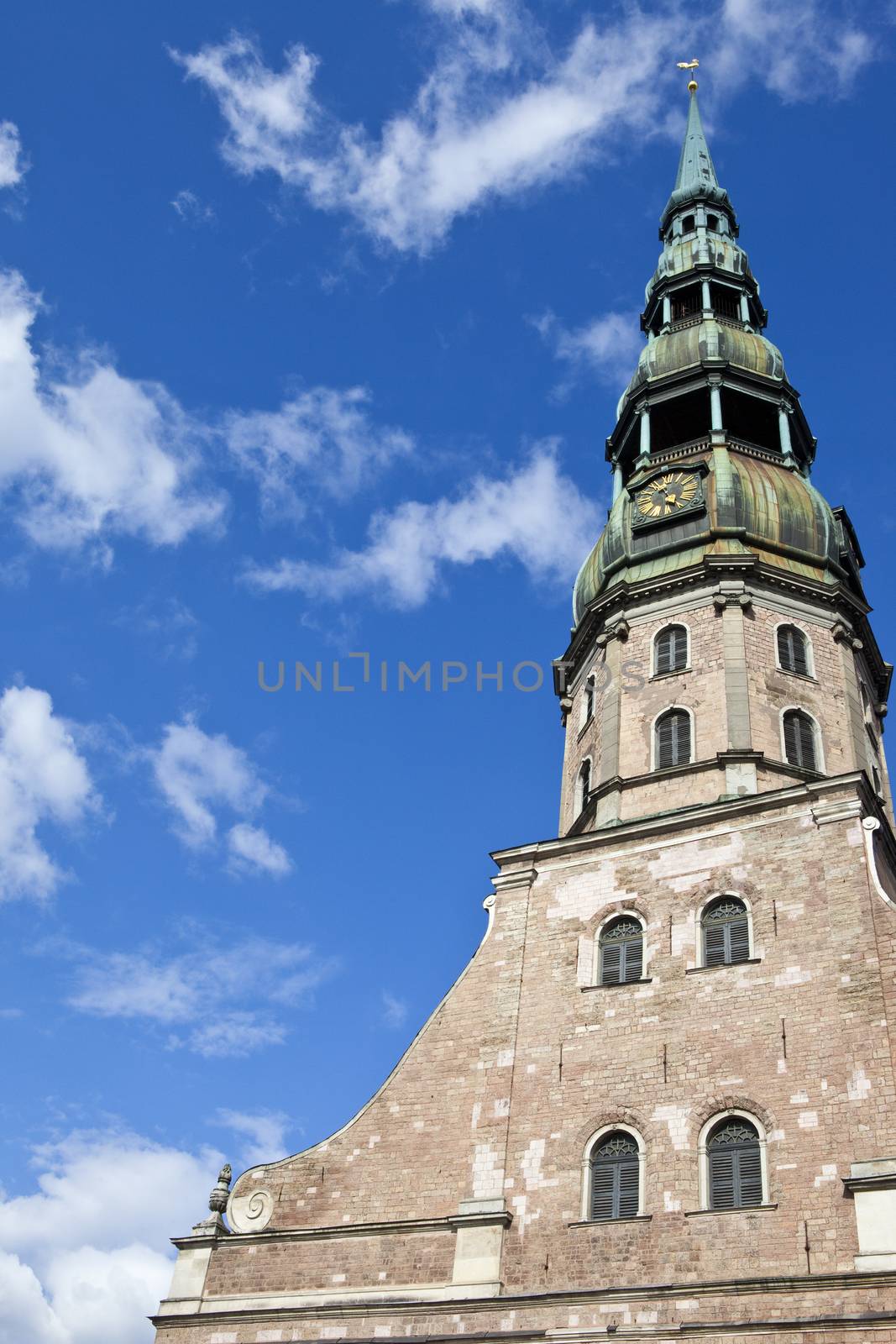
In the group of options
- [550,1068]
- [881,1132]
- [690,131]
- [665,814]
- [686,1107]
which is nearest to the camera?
[881,1132]

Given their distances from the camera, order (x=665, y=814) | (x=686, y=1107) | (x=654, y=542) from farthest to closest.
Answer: (x=654, y=542) → (x=665, y=814) → (x=686, y=1107)

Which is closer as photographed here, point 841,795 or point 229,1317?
point 229,1317

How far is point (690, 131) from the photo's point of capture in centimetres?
4641

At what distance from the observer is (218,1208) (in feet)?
74.1

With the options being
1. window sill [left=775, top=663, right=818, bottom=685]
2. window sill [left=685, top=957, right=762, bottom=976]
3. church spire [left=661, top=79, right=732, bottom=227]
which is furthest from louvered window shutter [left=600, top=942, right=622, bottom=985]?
church spire [left=661, top=79, right=732, bottom=227]

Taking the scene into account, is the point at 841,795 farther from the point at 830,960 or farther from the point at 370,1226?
the point at 370,1226

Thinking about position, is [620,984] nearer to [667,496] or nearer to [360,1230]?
[360,1230]

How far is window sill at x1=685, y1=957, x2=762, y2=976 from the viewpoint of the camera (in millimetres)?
21453

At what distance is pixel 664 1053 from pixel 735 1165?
214 centimetres

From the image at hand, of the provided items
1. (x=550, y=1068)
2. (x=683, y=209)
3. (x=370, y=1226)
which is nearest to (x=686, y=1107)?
(x=550, y=1068)

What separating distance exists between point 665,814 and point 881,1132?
7088 mm

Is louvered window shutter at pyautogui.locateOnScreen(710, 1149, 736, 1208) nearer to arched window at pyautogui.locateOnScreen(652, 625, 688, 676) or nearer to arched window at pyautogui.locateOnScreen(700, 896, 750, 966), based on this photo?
arched window at pyautogui.locateOnScreen(700, 896, 750, 966)

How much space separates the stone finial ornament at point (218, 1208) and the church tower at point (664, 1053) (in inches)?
2.0

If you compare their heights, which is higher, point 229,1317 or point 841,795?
point 841,795
